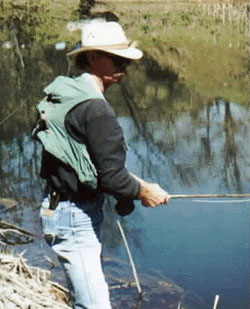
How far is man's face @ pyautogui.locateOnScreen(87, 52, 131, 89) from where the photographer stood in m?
2.68

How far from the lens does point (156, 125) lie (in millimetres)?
9898

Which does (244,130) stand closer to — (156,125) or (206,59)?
(156,125)

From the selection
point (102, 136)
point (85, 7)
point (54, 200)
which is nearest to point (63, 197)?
point (54, 200)

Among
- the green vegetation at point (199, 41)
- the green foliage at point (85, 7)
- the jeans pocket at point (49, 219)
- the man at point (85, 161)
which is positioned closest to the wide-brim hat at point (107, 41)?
the man at point (85, 161)

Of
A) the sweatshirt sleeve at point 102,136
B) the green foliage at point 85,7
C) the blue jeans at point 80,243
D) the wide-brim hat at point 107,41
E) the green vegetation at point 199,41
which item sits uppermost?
the wide-brim hat at point 107,41

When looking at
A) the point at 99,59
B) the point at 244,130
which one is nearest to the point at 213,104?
the point at 244,130

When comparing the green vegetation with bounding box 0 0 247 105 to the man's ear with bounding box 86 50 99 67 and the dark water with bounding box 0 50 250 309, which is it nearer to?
the dark water with bounding box 0 50 250 309

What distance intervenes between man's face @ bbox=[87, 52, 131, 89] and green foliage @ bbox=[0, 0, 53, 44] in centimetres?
1412

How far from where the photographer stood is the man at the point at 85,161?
98.9 inches

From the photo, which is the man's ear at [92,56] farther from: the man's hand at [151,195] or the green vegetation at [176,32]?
the green vegetation at [176,32]

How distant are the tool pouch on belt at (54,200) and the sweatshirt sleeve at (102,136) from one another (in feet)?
0.61

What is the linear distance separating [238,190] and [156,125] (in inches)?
112

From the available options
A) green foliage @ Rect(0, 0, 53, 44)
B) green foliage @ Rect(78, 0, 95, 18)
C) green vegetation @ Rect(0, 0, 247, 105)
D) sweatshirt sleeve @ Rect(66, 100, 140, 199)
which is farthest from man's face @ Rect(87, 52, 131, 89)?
green foliage @ Rect(78, 0, 95, 18)

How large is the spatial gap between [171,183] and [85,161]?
4988 millimetres
